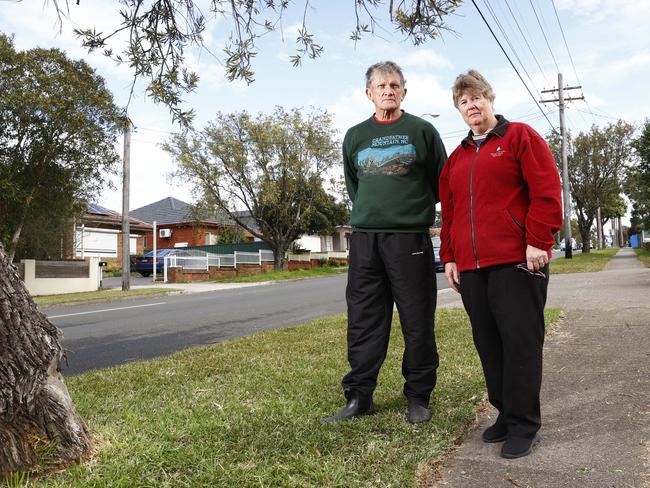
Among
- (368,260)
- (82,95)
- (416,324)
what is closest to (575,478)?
(416,324)

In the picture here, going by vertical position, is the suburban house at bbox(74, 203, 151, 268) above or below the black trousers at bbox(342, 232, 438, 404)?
above

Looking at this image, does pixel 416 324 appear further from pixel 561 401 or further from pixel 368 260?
pixel 561 401

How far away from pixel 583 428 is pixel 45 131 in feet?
56.9

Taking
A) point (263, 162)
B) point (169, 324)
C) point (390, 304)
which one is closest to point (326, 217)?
point (263, 162)

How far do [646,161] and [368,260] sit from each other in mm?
22983

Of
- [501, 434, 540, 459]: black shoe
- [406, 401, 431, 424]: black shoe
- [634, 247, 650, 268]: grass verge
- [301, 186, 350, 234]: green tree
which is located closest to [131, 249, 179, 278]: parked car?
[301, 186, 350, 234]: green tree

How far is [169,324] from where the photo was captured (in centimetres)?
936

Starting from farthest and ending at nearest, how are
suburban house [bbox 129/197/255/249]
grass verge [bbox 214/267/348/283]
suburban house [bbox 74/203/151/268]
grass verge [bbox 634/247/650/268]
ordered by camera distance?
suburban house [bbox 129/197/255/249], suburban house [bbox 74/203/151/268], grass verge [bbox 214/267/348/283], grass verge [bbox 634/247/650/268]

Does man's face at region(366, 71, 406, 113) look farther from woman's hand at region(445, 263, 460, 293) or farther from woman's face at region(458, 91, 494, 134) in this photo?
woman's hand at region(445, 263, 460, 293)

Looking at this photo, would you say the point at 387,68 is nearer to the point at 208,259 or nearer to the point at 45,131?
the point at 45,131

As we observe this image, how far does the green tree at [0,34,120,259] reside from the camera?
16.0 m

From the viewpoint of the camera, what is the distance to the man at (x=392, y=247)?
10.7 feet

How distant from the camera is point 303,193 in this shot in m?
31.3

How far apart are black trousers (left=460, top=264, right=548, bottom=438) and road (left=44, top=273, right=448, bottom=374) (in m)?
3.67
